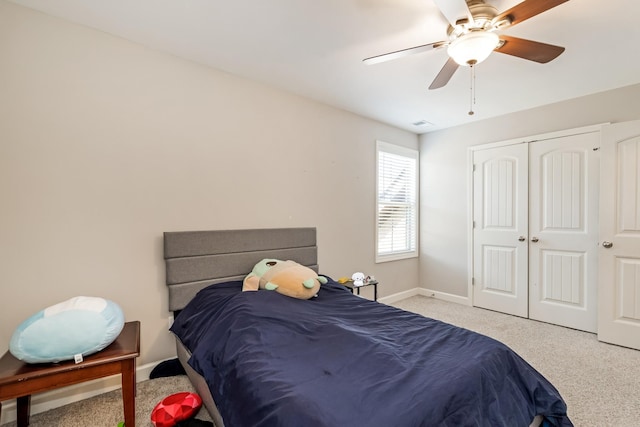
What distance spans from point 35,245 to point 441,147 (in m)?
4.65

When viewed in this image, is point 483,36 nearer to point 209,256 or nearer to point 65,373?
point 209,256

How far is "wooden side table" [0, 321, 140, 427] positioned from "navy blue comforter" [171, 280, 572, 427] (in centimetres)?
37

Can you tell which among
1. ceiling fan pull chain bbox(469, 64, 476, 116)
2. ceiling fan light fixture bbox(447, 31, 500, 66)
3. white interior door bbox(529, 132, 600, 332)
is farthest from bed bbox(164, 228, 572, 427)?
white interior door bbox(529, 132, 600, 332)

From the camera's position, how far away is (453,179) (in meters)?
4.43

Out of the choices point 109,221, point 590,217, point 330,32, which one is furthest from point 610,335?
point 109,221

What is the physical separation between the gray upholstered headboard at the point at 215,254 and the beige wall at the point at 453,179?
2.47 metres

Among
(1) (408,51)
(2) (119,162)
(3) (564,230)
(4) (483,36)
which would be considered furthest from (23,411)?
(3) (564,230)

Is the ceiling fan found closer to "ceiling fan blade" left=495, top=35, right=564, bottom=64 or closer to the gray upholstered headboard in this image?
"ceiling fan blade" left=495, top=35, right=564, bottom=64

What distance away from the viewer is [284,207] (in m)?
3.19

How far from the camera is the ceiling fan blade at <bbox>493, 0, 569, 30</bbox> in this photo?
1.44 metres

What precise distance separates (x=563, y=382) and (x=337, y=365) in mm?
2105

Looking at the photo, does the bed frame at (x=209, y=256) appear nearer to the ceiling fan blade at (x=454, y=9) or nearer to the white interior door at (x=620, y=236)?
the ceiling fan blade at (x=454, y=9)

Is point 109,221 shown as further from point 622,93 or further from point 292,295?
point 622,93

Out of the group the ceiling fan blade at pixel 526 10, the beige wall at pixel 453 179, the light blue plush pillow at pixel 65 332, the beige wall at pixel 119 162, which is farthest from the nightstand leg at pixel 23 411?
the beige wall at pixel 453 179
